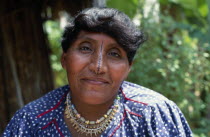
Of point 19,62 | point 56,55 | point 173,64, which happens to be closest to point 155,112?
point 19,62

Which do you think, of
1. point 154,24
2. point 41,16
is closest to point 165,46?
point 154,24

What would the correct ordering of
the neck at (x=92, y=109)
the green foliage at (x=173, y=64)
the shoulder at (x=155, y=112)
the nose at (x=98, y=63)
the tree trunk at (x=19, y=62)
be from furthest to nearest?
the green foliage at (x=173, y=64)
the tree trunk at (x=19, y=62)
the neck at (x=92, y=109)
the shoulder at (x=155, y=112)
the nose at (x=98, y=63)

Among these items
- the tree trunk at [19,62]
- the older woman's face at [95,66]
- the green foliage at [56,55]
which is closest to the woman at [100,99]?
the older woman's face at [95,66]

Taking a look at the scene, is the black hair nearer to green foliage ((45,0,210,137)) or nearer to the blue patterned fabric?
the blue patterned fabric

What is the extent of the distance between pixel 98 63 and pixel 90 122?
1.48ft

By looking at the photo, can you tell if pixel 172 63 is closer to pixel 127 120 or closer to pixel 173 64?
pixel 173 64

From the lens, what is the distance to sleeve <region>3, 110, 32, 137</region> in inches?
87.6

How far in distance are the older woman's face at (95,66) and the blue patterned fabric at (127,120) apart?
21 centimetres

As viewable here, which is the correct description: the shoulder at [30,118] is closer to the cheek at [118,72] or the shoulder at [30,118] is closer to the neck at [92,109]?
the neck at [92,109]

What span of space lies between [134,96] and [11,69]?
60.4 inches

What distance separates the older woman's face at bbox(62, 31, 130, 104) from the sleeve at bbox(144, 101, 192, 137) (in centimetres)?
30

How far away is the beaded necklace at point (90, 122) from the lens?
7.45 feet

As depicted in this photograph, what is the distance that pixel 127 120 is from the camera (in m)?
2.26

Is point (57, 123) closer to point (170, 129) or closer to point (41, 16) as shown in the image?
point (170, 129)
